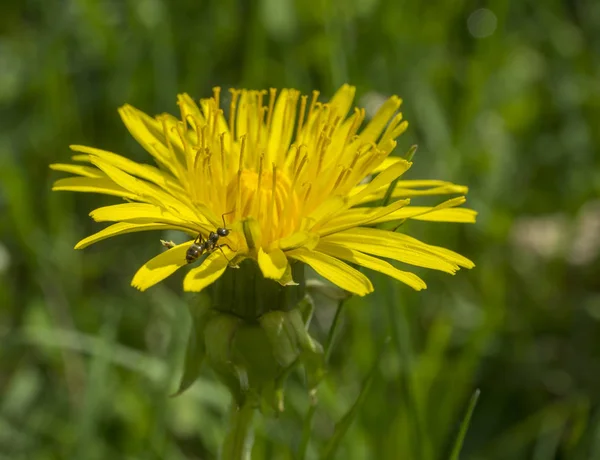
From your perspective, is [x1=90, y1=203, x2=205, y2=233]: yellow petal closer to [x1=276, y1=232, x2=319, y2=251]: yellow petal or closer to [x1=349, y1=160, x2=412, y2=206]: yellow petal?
[x1=276, y1=232, x2=319, y2=251]: yellow petal

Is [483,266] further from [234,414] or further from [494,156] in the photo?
[234,414]

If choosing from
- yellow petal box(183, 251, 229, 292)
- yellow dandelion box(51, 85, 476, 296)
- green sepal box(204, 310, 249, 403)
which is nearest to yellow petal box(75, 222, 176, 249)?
yellow dandelion box(51, 85, 476, 296)

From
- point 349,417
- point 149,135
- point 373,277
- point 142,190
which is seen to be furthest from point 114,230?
point 373,277

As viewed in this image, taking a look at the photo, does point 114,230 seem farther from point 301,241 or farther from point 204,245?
point 301,241

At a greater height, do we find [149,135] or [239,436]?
[149,135]

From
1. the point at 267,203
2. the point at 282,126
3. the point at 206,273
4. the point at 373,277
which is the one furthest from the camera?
the point at 373,277

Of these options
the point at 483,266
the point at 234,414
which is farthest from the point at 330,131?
the point at 483,266
